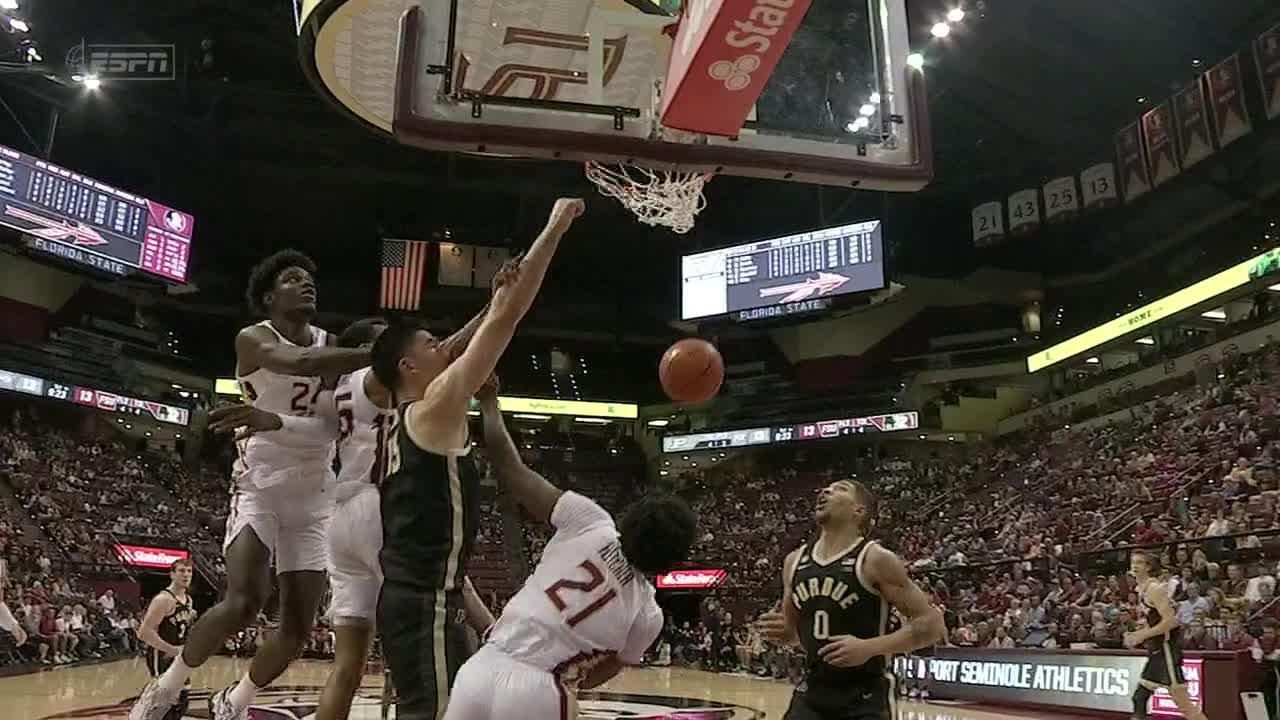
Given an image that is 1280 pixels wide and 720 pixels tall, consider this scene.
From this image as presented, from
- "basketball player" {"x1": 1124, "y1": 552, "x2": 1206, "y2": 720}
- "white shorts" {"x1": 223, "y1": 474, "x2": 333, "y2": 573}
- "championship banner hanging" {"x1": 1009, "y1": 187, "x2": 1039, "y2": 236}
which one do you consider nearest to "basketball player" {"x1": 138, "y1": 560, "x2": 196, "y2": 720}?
"white shorts" {"x1": 223, "y1": 474, "x2": 333, "y2": 573}

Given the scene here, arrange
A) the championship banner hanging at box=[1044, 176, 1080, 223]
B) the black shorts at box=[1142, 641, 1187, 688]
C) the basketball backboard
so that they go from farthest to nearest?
the championship banner hanging at box=[1044, 176, 1080, 223] → the black shorts at box=[1142, 641, 1187, 688] → the basketball backboard

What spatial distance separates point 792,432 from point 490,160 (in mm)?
11497

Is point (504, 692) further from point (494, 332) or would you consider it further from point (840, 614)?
point (840, 614)

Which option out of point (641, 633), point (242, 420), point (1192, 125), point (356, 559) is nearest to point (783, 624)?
point (641, 633)

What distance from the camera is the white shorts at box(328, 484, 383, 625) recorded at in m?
3.75

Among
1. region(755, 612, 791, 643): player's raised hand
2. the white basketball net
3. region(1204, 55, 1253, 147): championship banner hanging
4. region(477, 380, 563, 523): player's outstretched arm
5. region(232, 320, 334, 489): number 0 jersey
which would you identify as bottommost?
region(755, 612, 791, 643): player's raised hand

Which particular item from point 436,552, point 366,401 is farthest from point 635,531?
point 366,401

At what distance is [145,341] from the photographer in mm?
29750

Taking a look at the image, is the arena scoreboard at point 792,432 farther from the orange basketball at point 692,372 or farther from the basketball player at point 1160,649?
the orange basketball at point 692,372

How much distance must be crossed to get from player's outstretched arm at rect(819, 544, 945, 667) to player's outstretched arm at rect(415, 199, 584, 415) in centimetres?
195

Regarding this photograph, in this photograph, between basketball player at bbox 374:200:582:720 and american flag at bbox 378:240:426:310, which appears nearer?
basketball player at bbox 374:200:582:720

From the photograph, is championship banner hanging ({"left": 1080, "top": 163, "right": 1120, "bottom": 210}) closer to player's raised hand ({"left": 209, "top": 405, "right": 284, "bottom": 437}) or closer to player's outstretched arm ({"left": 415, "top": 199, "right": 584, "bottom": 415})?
player's raised hand ({"left": 209, "top": 405, "right": 284, "bottom": 437})

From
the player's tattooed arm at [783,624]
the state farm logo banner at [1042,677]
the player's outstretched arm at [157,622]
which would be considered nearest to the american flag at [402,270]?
the state farm logo banner at [1042,677]

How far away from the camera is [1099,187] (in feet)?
70.9
